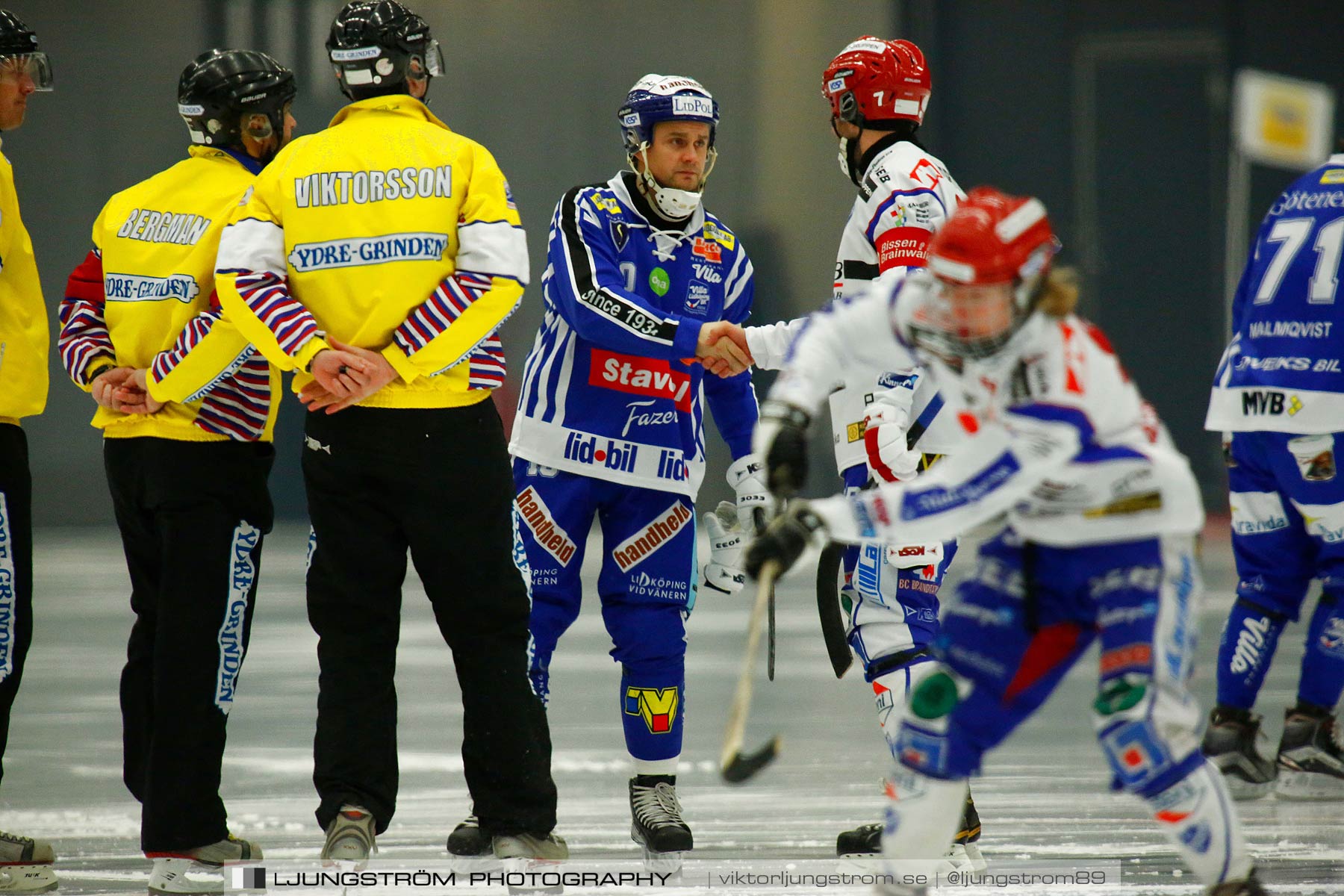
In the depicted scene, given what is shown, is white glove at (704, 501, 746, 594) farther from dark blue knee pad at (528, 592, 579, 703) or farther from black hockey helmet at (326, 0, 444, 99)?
black hockey helmet at (326, 0, 444, 99)

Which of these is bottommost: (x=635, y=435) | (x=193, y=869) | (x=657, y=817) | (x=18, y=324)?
(x=657, y=817)

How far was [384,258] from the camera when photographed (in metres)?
3.52

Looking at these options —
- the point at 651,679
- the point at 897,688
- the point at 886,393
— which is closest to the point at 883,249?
the point at 886,393

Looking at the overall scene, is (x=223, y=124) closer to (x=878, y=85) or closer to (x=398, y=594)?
(x=398, y=594)

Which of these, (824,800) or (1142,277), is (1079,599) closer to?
(824,800)

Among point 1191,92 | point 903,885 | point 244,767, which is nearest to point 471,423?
point 903,885

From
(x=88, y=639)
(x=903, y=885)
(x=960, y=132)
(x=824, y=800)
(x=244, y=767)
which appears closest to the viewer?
(x=903, y=885)

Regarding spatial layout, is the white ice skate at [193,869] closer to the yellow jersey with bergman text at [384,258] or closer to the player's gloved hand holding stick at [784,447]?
the yellow jersey with bergman text at [384,258]

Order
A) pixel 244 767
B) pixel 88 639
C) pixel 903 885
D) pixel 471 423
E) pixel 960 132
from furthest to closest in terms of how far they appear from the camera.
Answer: pixel 960 132
pixel 88 639
pixel 244 767
pixel 471 423
pixel 903 885

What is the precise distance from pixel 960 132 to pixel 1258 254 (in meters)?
9.23

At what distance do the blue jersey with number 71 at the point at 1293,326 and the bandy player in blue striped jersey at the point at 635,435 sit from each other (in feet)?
5.67

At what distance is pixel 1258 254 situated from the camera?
4.98m

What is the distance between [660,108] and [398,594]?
1.58 metres

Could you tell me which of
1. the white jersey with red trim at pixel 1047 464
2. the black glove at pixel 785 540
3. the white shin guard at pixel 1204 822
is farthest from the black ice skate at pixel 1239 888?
the black glove at pixel 785 540
